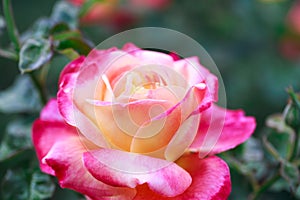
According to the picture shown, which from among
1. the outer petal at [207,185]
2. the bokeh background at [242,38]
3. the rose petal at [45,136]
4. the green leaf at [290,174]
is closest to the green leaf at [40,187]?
the rose petal at [45,136]

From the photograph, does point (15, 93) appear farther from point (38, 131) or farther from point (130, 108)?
point (130, 108)

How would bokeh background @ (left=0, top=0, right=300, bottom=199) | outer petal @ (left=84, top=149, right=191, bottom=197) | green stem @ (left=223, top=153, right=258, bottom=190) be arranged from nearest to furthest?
1. outer petal @ (left=84, top=149, right=191, bottom=197)
2. green stem @ (left=223, top=153, right=258, bottom=190)
3. bokeh background @ (left=0, top=0, right=300, bottom=199)

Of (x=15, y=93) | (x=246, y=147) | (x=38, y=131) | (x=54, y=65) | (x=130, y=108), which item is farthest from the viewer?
(x=54, y=65)

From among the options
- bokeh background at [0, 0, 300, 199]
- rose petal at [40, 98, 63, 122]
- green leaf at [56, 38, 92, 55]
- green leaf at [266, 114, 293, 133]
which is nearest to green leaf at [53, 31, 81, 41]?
green leaf at [56, 38, 92, 55]

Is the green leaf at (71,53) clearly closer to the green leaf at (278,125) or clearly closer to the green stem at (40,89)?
the green stem at (40,89)

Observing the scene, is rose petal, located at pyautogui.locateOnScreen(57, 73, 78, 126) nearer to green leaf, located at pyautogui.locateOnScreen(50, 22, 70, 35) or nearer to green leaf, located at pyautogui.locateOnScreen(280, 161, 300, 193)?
green leaf, located at pyautogui.locateOnScreen(50, 22, 70, 35)

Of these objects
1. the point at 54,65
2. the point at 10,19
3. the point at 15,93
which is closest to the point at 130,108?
the point at 10,19

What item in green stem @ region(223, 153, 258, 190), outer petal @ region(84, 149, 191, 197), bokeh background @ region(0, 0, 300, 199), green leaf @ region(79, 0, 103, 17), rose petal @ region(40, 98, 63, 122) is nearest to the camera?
outer petal @ region(84, 149, 191, 197)
